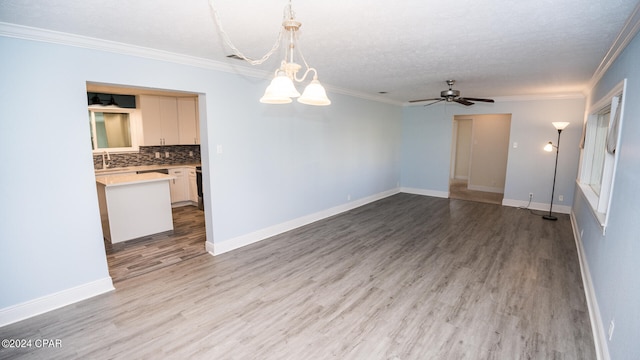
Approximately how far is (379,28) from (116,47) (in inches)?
Answer: 98.3

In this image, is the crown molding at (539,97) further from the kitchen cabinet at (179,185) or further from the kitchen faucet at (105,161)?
the kitchen faucet at (105,161)

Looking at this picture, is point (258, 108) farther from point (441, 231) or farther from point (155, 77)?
point (441, 231)

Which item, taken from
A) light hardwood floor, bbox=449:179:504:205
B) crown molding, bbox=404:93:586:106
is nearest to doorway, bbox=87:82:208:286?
crown molding, bbox=404:93:586:106

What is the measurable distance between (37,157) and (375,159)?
5.85m

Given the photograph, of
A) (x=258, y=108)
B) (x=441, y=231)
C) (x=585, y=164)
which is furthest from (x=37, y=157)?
(x=585, y=164)

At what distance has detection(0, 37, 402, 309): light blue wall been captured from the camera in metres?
2.50

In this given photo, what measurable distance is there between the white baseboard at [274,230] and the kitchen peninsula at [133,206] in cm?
123

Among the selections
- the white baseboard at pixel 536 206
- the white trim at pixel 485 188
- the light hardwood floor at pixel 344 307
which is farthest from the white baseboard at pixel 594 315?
the white trim at pixel 485 188

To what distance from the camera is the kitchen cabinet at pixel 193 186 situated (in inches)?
252

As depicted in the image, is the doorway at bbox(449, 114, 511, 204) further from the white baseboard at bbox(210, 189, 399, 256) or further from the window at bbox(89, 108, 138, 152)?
the window at bbox(89, 108, 138, 152)

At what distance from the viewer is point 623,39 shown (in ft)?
8.33

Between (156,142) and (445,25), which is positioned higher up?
(445,25)

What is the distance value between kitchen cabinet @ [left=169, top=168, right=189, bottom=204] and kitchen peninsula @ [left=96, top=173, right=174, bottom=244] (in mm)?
1639

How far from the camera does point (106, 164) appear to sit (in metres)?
5.81
